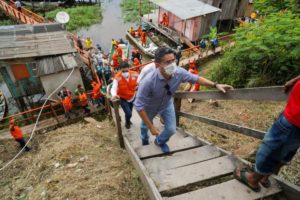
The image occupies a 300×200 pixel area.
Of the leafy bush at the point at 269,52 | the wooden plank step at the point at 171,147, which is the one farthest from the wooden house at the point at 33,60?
the wooden plank step at the point at 171,147

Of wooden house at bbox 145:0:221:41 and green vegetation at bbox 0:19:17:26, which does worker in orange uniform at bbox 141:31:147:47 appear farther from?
green vegetation at bbox 0:19:17:26

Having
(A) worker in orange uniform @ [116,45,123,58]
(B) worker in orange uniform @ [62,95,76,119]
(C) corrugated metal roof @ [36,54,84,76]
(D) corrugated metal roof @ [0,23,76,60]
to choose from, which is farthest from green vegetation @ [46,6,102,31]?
(B) worker in orange uniform @ [62,95,76,119]

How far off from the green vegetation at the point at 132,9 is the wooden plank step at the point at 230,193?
26.9 meters

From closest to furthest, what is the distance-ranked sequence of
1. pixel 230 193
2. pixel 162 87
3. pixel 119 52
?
pixel 230 193 → pixel 162 87 → pixel 119 52

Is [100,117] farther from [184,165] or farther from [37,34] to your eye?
[184,165]

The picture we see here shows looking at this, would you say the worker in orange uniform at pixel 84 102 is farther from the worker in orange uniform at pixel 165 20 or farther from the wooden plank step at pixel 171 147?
the worker in orange uniform at pixel 165 20

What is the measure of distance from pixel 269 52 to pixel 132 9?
26665mm

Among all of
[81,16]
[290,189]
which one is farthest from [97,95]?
[81,16]

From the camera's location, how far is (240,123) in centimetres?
600

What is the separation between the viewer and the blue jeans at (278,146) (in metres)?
2.05

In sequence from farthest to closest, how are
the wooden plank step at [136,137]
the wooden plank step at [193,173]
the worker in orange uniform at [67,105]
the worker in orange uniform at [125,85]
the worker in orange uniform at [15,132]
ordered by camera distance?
the worker in orange uniform at [67,105] → the worker in orange uniform at [15,132] → the worker in orange uniform at [125,85] → the wooden plank step at [136,137] → the wooden plank step at [193,173]

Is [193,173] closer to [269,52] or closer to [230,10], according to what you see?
[269,52]

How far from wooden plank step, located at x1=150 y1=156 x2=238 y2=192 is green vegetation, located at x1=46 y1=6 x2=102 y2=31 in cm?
2566

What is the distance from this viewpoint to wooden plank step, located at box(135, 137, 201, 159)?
3.80m
